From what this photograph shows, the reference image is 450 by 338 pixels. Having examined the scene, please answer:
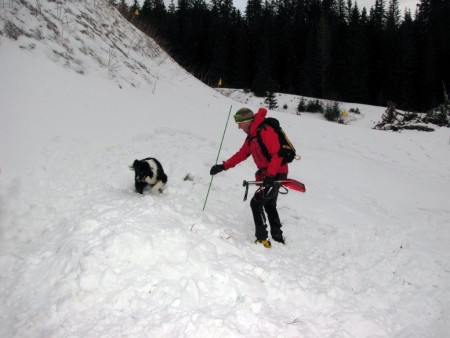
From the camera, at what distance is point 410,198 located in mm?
7188

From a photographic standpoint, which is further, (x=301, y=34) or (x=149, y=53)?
(x=301, y=34)

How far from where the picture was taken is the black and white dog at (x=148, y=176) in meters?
4.97

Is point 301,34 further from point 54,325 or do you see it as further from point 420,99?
point 54,325

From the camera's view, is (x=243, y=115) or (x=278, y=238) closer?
(x=243, y=115)

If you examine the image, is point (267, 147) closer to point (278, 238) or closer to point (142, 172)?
point (278, 238)

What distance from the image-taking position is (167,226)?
398 cm

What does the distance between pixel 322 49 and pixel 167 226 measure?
3953 centimetres

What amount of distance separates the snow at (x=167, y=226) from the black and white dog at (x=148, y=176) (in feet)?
0.76

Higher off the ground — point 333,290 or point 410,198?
point 410,198

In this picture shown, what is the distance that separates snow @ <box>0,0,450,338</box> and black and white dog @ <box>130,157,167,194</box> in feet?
0.76

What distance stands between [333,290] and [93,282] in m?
2.61

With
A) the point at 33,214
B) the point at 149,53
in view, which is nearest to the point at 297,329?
the point at 33,214

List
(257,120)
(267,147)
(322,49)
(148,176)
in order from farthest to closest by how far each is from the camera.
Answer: (322,49)
(148,176)
(257,120)
(267,147)

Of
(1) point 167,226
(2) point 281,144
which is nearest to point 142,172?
(1) point 167,226
